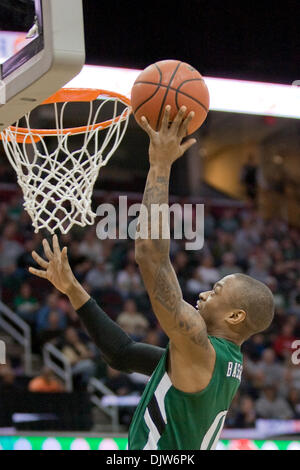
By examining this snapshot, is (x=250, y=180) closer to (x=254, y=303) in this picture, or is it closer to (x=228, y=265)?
(x=228, y=265)

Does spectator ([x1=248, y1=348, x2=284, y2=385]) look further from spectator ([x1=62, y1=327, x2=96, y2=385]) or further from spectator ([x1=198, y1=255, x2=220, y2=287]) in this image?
spectator ([x1=62, y1=327, x2=96, y2=385])

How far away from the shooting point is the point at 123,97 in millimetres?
4070

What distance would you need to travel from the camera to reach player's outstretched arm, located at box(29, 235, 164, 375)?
3439 millimetres

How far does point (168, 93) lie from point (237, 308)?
2.74 ft

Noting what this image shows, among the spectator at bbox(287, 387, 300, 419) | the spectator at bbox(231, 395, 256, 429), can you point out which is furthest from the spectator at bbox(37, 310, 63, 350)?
the spectator at bbox(287, 387, 300, 419)

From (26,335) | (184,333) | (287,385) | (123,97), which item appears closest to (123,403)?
(26,335)

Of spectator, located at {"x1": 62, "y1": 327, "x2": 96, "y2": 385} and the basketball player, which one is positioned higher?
the basketball player

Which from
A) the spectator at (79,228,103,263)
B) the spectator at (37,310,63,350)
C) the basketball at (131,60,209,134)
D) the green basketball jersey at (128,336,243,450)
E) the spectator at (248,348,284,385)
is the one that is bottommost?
the spectator at (248,348,284,385)

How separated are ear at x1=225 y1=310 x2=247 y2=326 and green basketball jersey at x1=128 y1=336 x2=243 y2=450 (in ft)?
0.41

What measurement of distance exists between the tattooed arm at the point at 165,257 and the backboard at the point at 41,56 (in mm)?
341

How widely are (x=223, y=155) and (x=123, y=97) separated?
502 inches

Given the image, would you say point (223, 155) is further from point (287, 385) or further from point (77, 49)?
point (77, 49)

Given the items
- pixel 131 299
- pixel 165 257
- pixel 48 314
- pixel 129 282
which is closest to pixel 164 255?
pixel 165 257

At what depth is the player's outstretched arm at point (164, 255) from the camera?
277cm
